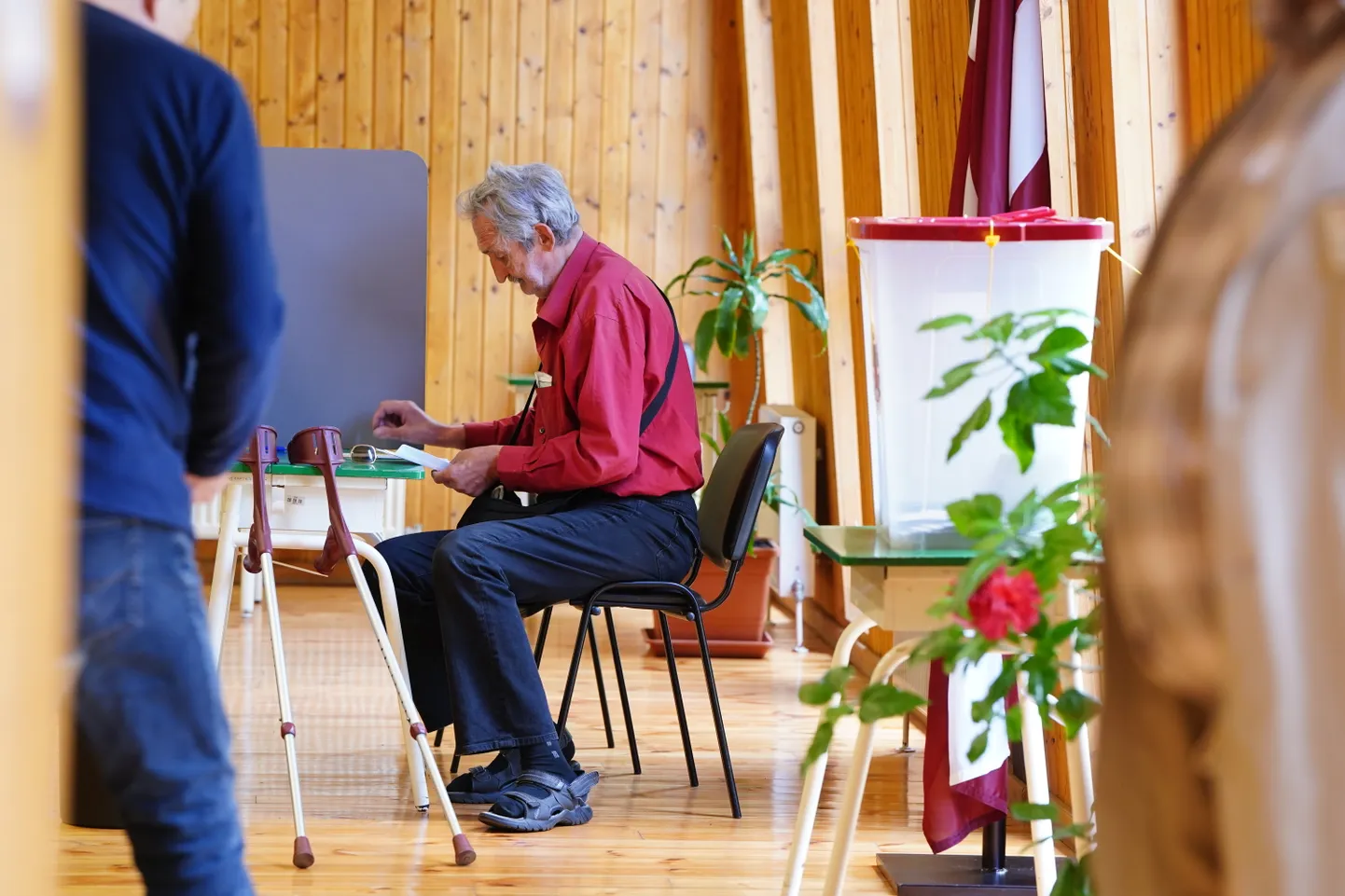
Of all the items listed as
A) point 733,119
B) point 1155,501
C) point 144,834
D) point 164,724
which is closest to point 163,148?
point 164,724

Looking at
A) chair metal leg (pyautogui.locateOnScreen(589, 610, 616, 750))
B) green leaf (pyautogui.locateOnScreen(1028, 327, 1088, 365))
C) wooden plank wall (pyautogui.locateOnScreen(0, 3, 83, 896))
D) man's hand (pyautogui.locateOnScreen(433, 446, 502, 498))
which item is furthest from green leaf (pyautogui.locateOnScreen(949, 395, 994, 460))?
chair metal leg (pyautogui.locateOnScreen(589, 610, 616, 750))

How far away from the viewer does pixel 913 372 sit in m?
1.80

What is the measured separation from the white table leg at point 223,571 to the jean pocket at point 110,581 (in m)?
1.31

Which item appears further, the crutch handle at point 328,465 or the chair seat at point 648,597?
the chair seat at point 648,597

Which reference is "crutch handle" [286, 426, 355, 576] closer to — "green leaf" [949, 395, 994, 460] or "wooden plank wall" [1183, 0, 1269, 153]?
"green leaf" [949, 395, 994, 460]

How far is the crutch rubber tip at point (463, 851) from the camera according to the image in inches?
98.3

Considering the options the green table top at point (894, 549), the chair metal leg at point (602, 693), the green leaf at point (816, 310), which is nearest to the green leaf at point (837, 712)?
the green table top at point (894, 549)

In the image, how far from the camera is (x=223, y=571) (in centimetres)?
258

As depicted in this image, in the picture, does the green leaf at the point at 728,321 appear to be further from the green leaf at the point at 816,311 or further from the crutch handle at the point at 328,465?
the crutch handle at the point at 328,465

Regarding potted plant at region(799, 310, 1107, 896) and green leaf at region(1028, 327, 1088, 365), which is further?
green leaf at region(1028, 327, 1088, 365)

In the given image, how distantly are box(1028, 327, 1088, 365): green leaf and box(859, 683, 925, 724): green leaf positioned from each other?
37 centimetres

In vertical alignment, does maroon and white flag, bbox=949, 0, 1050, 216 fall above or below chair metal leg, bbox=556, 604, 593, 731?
above

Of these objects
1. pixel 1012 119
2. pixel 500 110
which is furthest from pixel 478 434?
pixel 500 110

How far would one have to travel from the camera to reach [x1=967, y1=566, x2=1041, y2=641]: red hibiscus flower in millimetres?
1247
